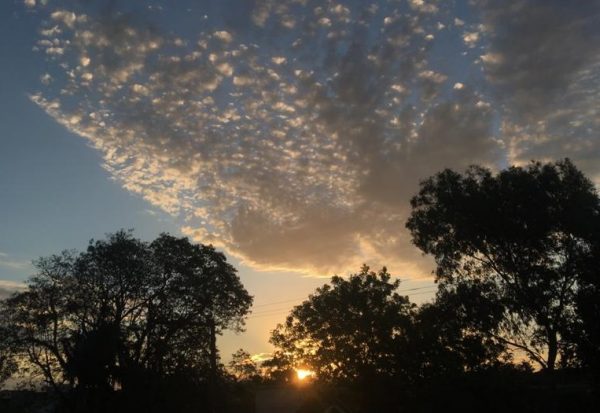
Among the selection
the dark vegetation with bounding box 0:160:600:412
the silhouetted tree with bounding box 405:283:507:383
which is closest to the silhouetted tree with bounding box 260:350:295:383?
the dark vegetation with bounding box 0:160:600:412

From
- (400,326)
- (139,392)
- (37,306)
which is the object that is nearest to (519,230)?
(400,326)

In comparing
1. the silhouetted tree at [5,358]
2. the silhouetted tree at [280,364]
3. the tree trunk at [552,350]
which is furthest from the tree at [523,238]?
the silhouetted tree at [5,358]

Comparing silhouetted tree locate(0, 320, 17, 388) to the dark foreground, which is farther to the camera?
silhouetted tree locate(0, 320, 17, 388)

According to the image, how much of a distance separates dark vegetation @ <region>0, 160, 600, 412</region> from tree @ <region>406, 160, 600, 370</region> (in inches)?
3.6

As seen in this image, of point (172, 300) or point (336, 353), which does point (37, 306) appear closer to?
point (172, 300)

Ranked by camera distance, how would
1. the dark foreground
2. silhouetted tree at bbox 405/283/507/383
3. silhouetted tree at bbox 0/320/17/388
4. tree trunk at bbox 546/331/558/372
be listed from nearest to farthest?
1. the dark foreground
2. tree trunk at bbox 546/331/558/372
3. silhouetted tree at bbox 405/283/507/383
4. silhouetted tree at bbox 0/320/17/388

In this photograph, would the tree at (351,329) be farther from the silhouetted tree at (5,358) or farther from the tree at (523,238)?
the silhouetted tree at (5,358)

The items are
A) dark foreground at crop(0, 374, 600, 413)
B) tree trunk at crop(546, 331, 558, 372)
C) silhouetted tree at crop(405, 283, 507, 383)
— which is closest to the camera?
dark foreground at crop(0, 374, 600, 413)

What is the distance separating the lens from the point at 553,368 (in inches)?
1286

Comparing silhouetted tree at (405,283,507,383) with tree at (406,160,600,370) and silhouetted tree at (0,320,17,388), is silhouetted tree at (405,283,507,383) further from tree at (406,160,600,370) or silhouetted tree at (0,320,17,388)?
silhouetted tree at (0,320,17,388)

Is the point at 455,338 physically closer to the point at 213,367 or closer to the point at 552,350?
the point at 552,350

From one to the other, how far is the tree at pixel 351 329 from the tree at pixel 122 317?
778 cm

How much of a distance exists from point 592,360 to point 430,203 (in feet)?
51.9

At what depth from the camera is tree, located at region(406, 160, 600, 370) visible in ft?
108
